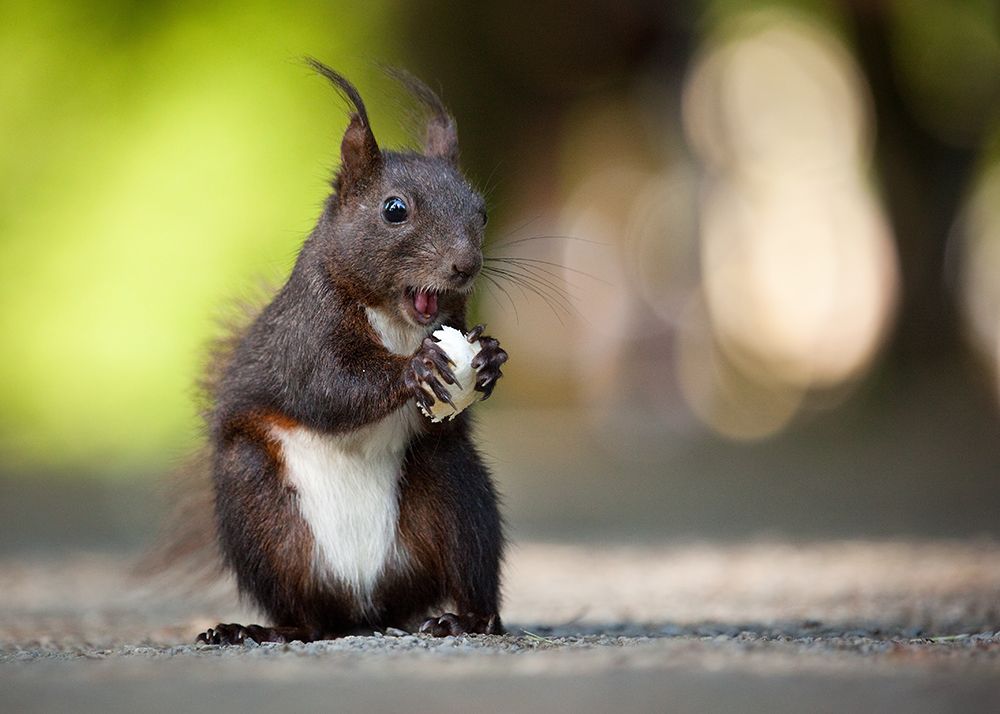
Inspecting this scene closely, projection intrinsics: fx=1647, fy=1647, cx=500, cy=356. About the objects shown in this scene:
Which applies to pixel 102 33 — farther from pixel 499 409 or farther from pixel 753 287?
pixel 753 287

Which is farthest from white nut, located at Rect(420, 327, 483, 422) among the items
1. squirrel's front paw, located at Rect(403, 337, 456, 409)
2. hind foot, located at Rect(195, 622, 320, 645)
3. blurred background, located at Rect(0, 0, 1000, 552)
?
blurred background, located at Rect(0, 0, 1000, 552)

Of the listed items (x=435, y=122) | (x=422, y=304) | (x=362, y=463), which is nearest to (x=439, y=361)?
(x=422, y=304)

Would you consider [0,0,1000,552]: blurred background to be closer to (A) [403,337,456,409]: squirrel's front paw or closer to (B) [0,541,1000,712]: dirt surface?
(B) [0,541,1000,712]: dirt surface

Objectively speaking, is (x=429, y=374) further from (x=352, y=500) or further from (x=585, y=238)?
(x=585, y=238)

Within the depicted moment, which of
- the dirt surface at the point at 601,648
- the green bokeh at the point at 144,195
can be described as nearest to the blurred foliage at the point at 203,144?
the green bokeh at the point at 144,195

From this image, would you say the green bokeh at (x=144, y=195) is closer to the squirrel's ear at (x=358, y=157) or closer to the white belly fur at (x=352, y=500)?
the squirrel's ear at (x=358, y=157)

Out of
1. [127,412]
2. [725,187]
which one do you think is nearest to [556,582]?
[127,412]
